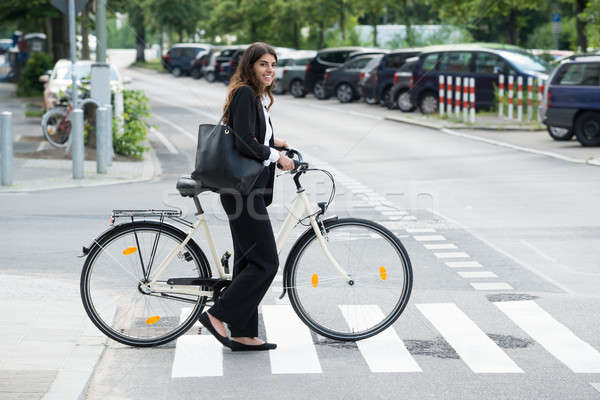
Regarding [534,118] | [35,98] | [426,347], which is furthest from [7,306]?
[35,98]

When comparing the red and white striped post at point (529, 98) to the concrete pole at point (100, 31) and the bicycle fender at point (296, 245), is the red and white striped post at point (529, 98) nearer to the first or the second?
the concrete pole at point (100, 31)

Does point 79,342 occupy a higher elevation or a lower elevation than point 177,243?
lower

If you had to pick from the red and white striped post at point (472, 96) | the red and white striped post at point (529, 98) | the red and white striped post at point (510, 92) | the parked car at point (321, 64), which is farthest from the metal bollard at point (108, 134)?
the parked car at point (321, 64)

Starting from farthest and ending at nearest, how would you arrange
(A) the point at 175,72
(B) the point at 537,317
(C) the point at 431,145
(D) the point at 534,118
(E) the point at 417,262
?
(A) the point at 175,72 → (D) the point at 534,118 → (C) the point at 431,145 → (E) the point at 417,262 → (B) the point at 537,317

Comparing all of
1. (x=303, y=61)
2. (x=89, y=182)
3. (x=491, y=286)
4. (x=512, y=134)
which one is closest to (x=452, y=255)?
(x=491, y=286)

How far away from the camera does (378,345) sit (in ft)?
21.8

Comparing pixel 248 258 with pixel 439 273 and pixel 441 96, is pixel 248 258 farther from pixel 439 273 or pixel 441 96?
pixel 441 96

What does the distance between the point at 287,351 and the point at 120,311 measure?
1.04 meters

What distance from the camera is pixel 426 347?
6.56 meters

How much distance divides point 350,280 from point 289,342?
0.51 meters

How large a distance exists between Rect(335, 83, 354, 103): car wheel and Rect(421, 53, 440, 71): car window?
7948 millimetres

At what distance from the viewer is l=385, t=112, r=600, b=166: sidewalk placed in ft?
64.7

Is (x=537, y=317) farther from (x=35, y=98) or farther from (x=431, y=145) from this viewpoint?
(x=35, y=98)

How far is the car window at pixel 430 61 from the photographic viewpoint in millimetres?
30261
